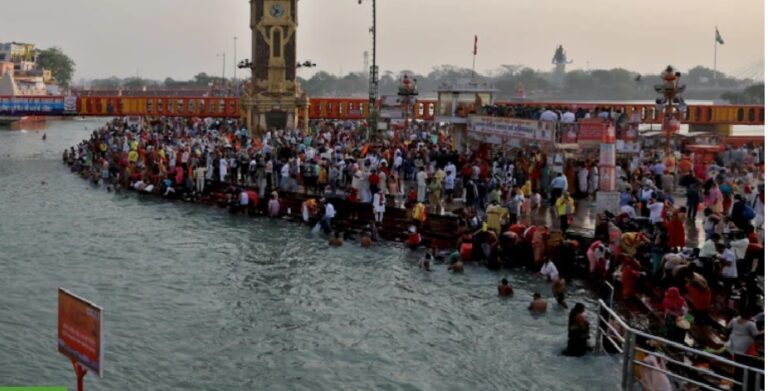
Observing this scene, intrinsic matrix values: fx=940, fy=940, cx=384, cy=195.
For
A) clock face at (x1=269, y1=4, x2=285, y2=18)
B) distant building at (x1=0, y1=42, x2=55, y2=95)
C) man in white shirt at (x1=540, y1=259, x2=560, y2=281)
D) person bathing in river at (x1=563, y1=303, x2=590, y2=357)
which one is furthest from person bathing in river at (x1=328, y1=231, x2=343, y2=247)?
distant building at (x1=0, y1=42, x2=55, y2=95)

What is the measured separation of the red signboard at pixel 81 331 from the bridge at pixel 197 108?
38.0 meters

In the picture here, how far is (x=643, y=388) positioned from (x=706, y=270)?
475cm

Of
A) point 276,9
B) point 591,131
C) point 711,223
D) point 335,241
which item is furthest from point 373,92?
point 711,223

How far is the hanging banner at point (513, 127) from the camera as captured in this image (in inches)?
968

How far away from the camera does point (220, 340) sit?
14.8 metres

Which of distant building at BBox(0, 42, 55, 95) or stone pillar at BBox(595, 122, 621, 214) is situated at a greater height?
distant building at BBox(0, 42, 55, 95)

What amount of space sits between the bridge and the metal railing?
33864 mm

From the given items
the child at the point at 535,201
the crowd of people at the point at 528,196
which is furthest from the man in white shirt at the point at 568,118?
the child at the point at 535,201

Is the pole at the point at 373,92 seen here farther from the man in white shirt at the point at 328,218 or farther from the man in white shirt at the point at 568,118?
the man in white shirt at the point at 328,218

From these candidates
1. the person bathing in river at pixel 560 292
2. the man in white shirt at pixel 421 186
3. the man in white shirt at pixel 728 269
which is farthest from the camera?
the man in white shirt at pixel 421 186

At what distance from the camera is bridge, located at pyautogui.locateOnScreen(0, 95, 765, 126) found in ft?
156

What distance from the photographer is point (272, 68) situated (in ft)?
150

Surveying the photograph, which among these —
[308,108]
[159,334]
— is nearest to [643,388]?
[159,334]

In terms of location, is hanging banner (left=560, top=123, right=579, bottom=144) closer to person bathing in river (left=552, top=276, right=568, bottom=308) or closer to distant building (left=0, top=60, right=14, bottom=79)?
person bathing in river (left=552, top=276, right=568, bottom=308)
